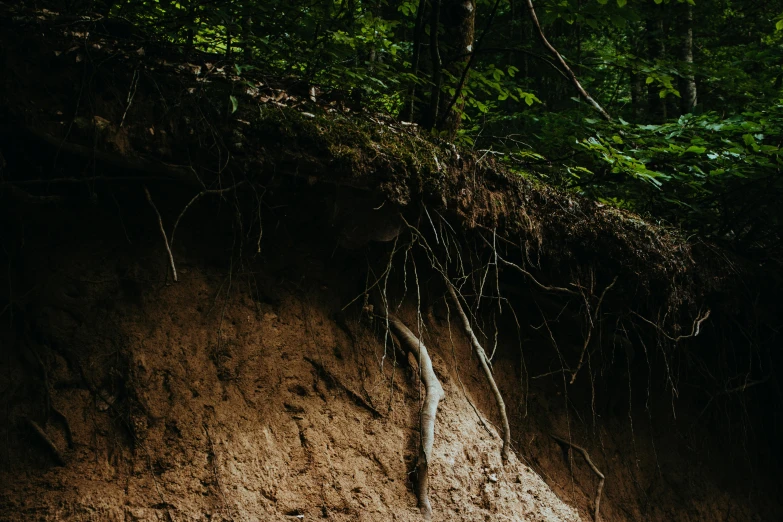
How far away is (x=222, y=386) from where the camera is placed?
369 cm

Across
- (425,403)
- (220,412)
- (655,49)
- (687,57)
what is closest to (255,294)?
(220,412)

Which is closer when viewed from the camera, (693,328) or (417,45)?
(693,328)

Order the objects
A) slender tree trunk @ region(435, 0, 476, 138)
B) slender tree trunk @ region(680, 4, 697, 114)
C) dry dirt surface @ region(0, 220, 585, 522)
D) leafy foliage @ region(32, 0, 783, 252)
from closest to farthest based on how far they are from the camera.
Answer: dry dirt surface @ region(0, 220, 585, 522) → leafy foliage @ region(32, 0, 783, 252) → slender tree trunk @ region(435, 0, 476, 138) → slender tree trunk @ region(680, 4, 697, 114)

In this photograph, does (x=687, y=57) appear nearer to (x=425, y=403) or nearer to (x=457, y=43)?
(x=457, y=43)

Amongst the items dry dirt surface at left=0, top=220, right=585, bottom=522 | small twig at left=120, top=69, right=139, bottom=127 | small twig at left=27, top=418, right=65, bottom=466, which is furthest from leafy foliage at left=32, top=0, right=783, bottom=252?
small twig at left=27, top=418, right=65, bottom=466

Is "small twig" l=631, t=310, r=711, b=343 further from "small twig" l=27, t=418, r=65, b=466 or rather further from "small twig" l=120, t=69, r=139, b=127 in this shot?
"small twig" l=27, t=418, r=65, b=466

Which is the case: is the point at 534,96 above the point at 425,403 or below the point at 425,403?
above

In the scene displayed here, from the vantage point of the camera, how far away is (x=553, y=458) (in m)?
5.12

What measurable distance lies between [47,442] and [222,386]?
91cm

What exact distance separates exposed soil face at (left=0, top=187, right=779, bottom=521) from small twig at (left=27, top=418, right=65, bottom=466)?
0.03m

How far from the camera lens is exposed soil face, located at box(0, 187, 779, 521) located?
326cm

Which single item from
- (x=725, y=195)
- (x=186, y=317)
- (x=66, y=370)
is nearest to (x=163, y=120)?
(x=186, y=317)

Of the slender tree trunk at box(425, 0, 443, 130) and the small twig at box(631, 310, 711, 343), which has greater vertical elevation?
the slender tree trunk at box(425, 0, 443, 130)

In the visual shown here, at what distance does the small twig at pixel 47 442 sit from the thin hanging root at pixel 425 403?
197 centimetres
